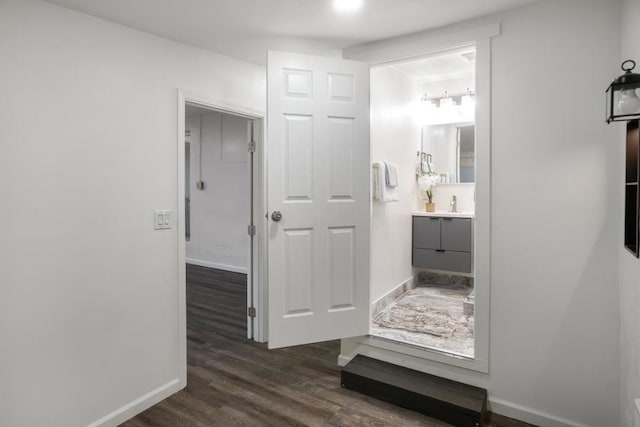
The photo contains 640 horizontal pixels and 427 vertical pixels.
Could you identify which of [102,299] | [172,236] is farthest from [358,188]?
[102,299]

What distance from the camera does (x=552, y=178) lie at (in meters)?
2.06

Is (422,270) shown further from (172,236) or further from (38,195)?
(38,195)

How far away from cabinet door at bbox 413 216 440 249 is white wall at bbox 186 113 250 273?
8.68 ft

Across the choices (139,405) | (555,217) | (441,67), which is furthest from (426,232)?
(139,405)

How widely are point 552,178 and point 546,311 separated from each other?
2.44ft

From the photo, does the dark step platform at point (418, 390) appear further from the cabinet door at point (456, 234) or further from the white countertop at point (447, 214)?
the white countertop at point (447, 214)

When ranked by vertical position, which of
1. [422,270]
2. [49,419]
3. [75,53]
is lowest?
[49,419]

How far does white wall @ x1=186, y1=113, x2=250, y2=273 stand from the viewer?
5.82 metres

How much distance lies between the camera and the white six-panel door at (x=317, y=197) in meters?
2.47

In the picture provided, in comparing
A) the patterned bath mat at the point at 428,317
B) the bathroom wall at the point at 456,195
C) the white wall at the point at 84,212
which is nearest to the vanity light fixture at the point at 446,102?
the bathroom wall at the point at 456,195

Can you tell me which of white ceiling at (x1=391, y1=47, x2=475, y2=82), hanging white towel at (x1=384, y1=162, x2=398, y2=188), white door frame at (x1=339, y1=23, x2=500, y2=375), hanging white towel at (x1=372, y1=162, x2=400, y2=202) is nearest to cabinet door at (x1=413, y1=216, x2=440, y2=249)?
hanging white towel at (x1=384, y1=162, x2=398, y2=188)

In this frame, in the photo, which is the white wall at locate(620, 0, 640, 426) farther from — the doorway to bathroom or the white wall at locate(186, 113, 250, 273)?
the white wall at locate(186, 113, 250, 273)

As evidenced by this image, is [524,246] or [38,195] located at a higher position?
[38,195]

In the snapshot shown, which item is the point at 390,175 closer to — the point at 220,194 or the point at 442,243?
the point at 442,243
